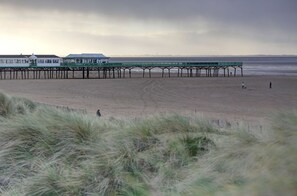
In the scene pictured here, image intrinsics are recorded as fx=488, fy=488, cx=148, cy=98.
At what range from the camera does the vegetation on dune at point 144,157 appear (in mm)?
4578

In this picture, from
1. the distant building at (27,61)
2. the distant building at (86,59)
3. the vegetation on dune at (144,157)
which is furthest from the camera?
the distant building at (86,59)

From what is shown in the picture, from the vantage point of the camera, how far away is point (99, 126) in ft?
26.4

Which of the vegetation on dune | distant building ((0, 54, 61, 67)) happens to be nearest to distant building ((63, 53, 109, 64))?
distant building ((0, 54, 61, 67))

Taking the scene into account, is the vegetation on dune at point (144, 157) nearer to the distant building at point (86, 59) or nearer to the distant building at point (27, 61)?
the distant building at point (27, 61)

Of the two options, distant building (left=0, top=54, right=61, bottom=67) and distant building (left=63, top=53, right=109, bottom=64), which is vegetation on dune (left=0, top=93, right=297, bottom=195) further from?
distant building (left=63, top=53, right=109, bottom=64)

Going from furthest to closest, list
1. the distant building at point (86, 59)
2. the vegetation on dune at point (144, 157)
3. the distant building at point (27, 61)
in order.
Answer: the distant building at point (86, 59)
the distant building at point (27, 61)
the vegetation on dune at point (144, 157)

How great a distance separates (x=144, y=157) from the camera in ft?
20.7

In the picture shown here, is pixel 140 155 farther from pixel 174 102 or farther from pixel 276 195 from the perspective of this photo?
pixel 174 102

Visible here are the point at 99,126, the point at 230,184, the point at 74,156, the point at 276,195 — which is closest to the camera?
the point at 276,195

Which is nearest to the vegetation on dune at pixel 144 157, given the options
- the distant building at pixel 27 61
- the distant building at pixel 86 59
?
the distant building at pixel 27 61

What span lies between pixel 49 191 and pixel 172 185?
1390 millimetres

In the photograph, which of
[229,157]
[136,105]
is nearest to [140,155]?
[229,157]

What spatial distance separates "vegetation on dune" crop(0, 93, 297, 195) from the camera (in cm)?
458

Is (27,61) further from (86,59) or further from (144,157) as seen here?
(144,157)
